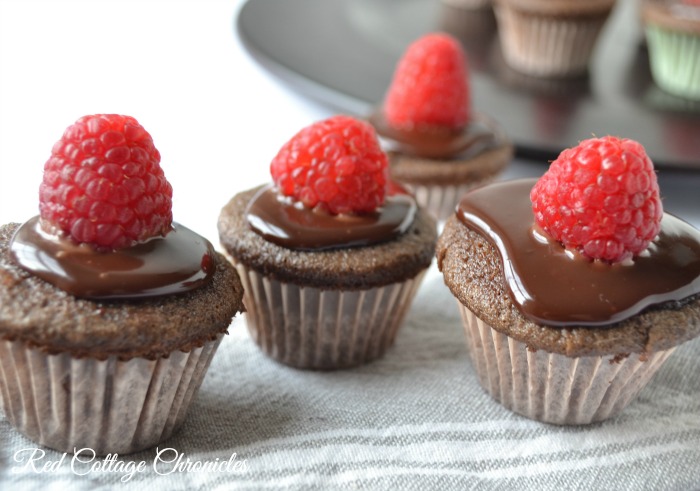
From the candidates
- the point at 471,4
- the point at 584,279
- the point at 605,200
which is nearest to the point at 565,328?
the point at 584,279

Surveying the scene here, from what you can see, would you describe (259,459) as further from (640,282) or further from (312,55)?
(312,55)

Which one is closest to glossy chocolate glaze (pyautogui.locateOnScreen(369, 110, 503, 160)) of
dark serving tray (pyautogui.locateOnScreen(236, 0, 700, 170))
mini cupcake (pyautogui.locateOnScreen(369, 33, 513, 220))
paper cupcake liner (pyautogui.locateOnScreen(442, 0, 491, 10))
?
mini cupcake (pyautogui.locateOnScreen(369, 33, 513, 220))

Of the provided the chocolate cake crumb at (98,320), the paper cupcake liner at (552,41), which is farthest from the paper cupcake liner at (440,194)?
the chocolate cake crumb at (98,320)

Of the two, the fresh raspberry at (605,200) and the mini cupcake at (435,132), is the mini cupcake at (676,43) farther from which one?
the fresh raspberry at (605,200)

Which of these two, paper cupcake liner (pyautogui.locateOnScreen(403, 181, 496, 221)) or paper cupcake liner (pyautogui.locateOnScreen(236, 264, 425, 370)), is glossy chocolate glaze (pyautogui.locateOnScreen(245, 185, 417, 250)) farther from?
paper cupcake liner (pyautogui.locateOnScreen(403, 181, 496, 221))

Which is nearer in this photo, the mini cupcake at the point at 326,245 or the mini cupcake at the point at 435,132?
the mini cupcake at the point at 326,245

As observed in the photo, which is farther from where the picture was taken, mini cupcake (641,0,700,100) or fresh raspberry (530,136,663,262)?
mini cupcake (641,0,700,100)

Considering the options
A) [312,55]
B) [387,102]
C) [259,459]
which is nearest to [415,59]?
[387,102]
